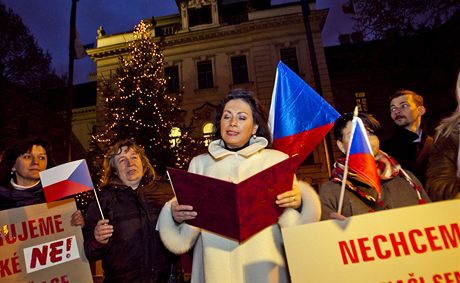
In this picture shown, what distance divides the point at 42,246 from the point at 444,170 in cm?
322

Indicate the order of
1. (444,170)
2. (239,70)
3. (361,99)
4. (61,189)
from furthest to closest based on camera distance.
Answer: (361,99) → (239,70) → (61,189) → (444,170)

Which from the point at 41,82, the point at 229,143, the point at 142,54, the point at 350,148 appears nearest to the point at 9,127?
the point at 41,82

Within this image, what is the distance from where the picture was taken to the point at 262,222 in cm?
192

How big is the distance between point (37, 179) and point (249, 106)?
7.74 feet

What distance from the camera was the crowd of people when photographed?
6.71ft

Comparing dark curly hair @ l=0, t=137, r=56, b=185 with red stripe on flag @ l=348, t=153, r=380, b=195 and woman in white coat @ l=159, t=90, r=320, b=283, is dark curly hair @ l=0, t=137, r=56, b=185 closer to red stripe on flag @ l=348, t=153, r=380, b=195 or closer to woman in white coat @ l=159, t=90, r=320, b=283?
woman in white coat @ l=159, t=90, r=320, b=283

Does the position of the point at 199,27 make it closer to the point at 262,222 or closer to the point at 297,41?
the point at 297,41

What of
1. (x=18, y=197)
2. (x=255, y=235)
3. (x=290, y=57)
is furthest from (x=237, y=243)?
(x=290, y=57)

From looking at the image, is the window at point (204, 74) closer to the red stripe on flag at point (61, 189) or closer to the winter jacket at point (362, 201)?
the red stripe on flag at point (61, 189)

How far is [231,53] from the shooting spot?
18.5 metres

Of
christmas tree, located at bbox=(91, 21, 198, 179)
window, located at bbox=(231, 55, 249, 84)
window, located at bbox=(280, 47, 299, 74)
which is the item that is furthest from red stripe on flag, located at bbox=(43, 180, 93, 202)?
window, located at bbox=(280, 47, 299, 74)

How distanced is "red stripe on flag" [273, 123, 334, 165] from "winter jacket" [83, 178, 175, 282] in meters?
1.34

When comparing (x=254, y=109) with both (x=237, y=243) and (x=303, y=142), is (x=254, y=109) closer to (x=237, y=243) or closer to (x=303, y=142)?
(x=303, y=142)

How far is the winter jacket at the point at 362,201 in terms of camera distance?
7.84ft
